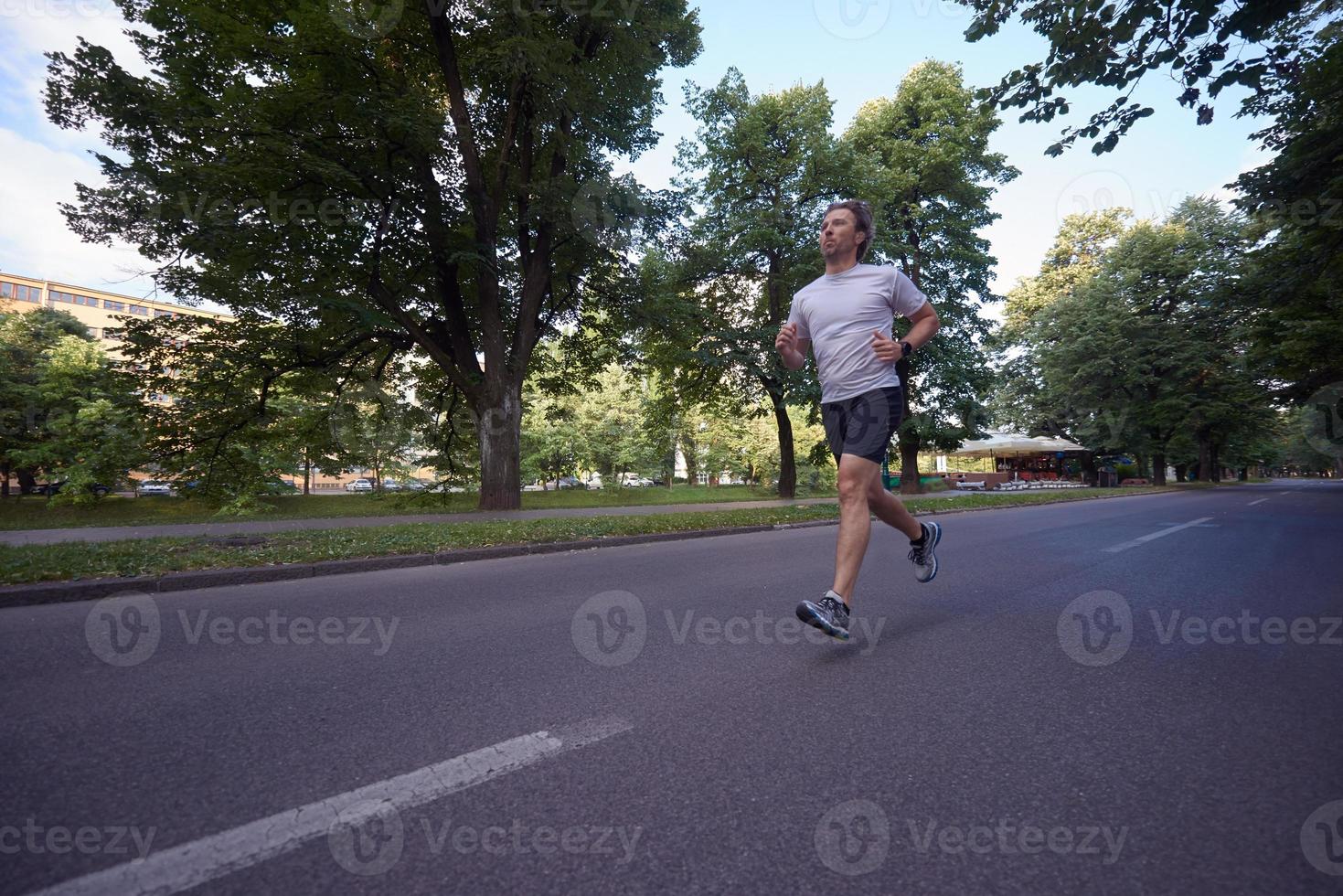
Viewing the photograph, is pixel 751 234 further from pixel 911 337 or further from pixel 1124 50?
pixel 911 337

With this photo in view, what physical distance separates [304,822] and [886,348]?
9.60 ft

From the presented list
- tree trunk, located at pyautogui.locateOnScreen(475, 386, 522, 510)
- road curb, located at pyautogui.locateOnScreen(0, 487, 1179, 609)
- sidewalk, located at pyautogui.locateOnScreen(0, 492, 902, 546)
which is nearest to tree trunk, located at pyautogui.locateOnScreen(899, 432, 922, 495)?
sidewalk, located at pyautogui.locateOnScreen(0, 492, 902, 546)

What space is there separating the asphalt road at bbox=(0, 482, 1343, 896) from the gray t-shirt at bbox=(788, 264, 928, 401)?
139 cm

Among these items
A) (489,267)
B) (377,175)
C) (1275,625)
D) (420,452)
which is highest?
(377,175)

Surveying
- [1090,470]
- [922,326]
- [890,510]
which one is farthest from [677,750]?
[1090,470]

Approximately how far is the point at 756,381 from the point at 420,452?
20.0 meters

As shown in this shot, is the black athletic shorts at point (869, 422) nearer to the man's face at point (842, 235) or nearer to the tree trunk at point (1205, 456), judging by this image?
the man's face at point (842, 235)

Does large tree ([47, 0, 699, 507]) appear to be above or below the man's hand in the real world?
above

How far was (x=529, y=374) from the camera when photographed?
17.3 m

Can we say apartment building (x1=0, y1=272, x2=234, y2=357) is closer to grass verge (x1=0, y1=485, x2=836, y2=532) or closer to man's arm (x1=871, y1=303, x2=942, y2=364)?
grass verge (x1=0, y1=485, x2=836, y2=532)

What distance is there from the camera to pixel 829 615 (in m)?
2.82

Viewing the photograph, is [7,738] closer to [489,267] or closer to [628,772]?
[628,772]

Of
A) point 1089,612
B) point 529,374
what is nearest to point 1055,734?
point 1089,612

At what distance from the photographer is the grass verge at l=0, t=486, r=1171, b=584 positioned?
16.6ft
